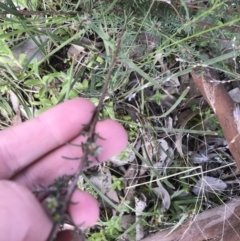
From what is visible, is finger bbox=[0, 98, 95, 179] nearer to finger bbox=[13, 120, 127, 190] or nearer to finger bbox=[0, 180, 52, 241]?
finger bbox=[13, 120, 127, 190]

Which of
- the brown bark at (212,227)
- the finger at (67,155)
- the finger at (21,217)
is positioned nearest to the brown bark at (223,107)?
the brown bark at (212,227)

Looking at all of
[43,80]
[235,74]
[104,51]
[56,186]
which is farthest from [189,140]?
[56,186]

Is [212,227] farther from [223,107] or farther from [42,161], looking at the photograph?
[42,161]

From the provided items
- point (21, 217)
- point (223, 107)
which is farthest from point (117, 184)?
point (21, 217)

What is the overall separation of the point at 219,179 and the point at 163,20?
0.58m

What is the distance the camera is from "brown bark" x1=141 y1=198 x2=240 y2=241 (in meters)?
1.38

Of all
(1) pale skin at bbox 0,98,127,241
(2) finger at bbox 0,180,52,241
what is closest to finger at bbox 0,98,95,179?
(1) pale skin at bbox 0,98,127,241

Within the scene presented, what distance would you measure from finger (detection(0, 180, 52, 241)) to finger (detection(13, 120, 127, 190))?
10 centimetres

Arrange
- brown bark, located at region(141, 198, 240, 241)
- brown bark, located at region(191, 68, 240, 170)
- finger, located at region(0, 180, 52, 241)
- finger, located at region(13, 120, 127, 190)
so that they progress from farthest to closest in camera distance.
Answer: brown bark, located at region(141, 198, 240, 241), brown bark, located at region(191, 68, 240, 170), finger, located at region(13, 120, 127, 190), finger, located at region(0, 180, 52, 241)

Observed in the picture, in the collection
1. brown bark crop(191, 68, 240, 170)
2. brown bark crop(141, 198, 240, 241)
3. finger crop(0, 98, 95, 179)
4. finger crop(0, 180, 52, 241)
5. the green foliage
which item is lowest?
brown bark crop(141, 198, 240, 241)

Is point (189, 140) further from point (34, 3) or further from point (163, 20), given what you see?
point (34, 3)

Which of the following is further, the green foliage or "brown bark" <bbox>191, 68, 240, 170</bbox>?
the green foliage

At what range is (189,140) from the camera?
156 centimetres

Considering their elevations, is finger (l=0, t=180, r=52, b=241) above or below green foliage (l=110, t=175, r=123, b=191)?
above
